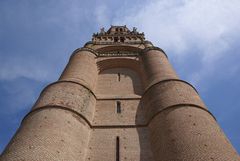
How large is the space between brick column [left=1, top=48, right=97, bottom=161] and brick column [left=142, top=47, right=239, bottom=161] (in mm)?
2140

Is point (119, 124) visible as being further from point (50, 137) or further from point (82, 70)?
point (82, 70)

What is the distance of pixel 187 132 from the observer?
738 centimetres

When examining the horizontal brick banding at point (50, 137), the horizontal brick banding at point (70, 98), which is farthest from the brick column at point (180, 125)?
the horizontal brick banding at point (50, 137)

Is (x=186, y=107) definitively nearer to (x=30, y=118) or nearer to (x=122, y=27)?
(x=30, y=118)

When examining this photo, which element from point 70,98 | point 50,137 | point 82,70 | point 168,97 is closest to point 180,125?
point 168,97

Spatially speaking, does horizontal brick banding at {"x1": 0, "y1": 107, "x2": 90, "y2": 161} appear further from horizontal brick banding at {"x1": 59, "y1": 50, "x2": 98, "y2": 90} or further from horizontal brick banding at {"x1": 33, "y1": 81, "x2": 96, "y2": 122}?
horizontal brick banding at {"x1": 59, "y1": 50, "x2": 98, "y2": 90}

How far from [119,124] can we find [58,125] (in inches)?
90.7

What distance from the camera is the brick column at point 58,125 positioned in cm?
680

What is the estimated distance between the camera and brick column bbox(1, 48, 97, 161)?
6801 mm

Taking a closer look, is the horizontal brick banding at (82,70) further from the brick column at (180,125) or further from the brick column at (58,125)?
the brick column at (180,125)

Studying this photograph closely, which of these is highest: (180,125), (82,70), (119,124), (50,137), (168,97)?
(82,70)

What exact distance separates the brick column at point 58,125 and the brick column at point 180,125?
2140mm

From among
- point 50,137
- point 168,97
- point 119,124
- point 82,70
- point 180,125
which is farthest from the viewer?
point 82,70

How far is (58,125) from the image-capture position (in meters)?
7.74
